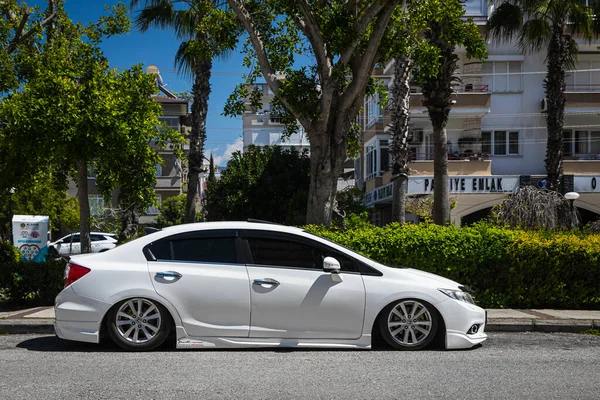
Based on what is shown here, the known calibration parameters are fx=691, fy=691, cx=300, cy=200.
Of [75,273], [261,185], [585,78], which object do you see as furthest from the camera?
[261,185]

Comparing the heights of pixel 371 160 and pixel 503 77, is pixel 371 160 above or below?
below

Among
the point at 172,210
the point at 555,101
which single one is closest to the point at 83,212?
the point at 555,101

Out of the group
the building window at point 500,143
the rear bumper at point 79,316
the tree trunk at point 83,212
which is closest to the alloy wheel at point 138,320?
the rear bumper at point 79,316

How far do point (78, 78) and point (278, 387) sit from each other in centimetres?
999

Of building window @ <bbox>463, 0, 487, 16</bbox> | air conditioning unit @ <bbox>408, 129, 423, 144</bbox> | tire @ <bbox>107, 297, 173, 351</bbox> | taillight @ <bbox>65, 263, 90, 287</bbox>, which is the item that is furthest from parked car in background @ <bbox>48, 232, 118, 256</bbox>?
tire @ <bbox>107, 297, 173, 351</bbox>

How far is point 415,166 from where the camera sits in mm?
29875

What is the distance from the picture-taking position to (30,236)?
23125 mm

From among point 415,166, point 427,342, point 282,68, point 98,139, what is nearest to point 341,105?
point 282,68

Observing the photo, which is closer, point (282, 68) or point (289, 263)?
point (289, 263)

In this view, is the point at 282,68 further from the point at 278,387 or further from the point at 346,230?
the point at 278,387

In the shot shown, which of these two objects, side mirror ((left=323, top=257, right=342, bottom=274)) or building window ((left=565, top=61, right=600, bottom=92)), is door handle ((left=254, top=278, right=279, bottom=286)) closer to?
side mirror ((left=323, top=257, right=342, bottom=274))

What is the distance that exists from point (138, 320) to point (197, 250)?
1.00 meters

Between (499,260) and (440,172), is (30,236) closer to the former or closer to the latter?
(440,172)

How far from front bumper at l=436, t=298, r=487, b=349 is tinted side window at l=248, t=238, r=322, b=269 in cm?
150
